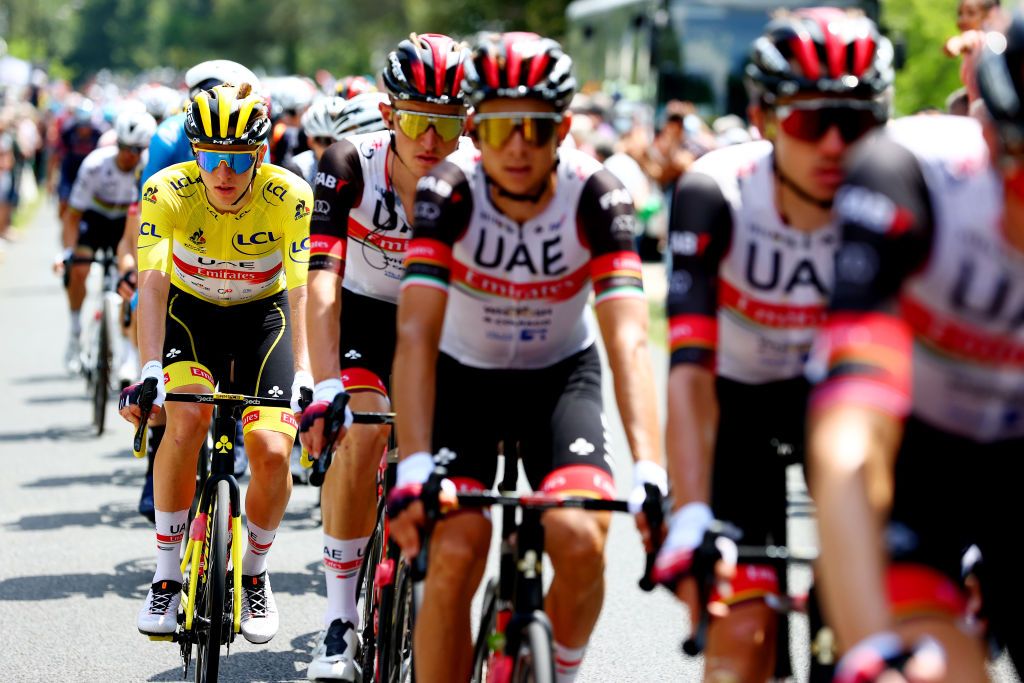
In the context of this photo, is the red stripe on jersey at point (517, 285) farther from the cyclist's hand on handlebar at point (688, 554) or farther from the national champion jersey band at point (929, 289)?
the national champion jersey band at point (929, 289)

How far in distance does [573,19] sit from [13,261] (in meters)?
15.6

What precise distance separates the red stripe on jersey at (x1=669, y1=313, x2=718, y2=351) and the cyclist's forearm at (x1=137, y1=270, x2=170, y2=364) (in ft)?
9.94

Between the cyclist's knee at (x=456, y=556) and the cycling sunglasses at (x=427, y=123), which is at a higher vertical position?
the cycling sunglasses at (x=427, y=123)

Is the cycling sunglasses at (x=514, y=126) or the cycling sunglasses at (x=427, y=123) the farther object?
the cycling sunglasses at (x=427, y=123)

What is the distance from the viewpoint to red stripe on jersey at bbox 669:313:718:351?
13.0 feet

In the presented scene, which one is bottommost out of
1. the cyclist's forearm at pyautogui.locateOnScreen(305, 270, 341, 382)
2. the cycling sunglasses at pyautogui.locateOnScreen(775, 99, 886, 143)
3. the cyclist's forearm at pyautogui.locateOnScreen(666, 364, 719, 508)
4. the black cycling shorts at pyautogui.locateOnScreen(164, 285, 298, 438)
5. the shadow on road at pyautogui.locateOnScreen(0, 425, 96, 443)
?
the shadow on road at pyautogui.locateOnScreen(0, 425, 96, 443)

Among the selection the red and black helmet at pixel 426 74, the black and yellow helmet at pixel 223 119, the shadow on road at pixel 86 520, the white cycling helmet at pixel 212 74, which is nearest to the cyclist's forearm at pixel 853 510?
the red and black helmet at pixel 426 74

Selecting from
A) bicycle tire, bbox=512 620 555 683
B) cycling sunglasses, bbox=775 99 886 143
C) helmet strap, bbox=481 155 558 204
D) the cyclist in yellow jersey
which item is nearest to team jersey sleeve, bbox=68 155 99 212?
the cyclist in yellow jersey

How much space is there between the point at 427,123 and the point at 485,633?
6.24 ft

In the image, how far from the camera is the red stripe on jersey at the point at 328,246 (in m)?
5.76

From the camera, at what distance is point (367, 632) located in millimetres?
5914

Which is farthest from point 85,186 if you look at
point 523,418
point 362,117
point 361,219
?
point 523,418

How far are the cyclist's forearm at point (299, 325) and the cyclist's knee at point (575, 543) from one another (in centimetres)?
222

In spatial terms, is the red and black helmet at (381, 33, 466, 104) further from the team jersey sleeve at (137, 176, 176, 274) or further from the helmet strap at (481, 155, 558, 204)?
the team jersey sleeve at (137, 176, 176, 274)
